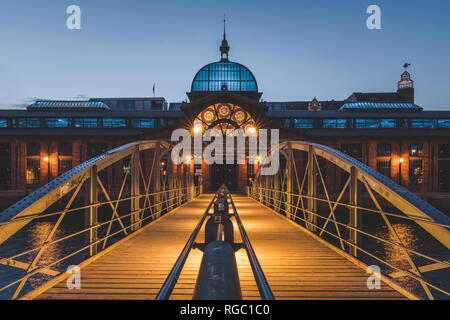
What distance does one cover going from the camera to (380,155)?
43.2m

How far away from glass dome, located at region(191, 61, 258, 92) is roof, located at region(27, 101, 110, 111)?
14.0 m

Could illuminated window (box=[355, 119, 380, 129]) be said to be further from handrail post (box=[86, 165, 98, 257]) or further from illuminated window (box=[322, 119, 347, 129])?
handrail post (box=[86, 165, 98, 257])

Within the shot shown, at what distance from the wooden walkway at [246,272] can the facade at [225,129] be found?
2637cm

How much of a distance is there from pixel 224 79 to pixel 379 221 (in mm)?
26905

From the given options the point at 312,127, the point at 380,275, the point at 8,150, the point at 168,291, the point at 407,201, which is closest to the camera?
the point at 168,291

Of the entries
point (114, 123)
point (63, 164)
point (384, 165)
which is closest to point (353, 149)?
point (384, 165)

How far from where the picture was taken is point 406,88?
57.6 m

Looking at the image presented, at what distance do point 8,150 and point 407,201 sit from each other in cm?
4630

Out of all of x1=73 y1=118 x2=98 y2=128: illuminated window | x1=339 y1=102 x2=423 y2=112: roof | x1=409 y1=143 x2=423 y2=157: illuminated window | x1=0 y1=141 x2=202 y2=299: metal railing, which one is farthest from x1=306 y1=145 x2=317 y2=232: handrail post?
x1=339 y1=102 x2=423 y2=112: roof

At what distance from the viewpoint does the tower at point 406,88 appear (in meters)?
57.3

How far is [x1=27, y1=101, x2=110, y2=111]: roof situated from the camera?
168 feet

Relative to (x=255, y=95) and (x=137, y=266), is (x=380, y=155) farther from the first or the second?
(x=137, y=266)

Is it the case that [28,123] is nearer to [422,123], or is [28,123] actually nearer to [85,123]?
[85,123]
